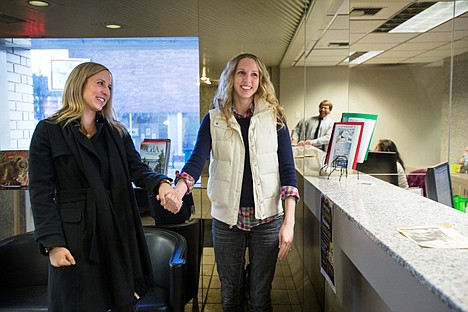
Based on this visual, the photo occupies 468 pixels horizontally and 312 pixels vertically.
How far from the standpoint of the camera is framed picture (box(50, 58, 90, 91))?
254 cm

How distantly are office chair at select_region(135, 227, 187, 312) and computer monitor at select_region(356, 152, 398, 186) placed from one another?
1.45 m

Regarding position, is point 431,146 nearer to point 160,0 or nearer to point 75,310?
point 160,0

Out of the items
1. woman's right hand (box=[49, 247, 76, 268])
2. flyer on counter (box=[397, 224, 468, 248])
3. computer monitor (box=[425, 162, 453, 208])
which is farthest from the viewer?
computer monitor (box=[425, 162, 453, 208])

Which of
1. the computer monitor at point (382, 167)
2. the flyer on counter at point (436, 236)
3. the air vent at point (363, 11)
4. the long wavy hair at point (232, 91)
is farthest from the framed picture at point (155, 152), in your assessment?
the air vent at point (363, 11)

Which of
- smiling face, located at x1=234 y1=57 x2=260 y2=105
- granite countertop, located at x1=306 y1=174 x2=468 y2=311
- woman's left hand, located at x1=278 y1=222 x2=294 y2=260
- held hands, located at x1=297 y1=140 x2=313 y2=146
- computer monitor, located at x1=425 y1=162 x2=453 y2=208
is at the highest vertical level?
smiling face, located at x1=234 y1=57 x2=260 y2=105

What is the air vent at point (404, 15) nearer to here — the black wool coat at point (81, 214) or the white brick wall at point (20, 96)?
the white brick wall at point (20, 96)

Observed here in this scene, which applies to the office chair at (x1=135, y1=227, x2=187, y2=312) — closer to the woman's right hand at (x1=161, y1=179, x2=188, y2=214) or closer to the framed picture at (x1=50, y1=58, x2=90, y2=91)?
the woman's right hand at (x1=161, y1=179, x2=188, y2=214)

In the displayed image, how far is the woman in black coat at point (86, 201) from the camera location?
136cm

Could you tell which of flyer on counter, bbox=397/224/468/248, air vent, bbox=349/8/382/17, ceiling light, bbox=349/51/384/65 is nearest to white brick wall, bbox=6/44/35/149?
flyer on counter, bbox=397/224/468/248

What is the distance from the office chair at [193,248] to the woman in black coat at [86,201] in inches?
32.0

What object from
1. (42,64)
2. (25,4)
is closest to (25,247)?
(42,64)

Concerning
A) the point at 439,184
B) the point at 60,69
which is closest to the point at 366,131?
the point at 439,184

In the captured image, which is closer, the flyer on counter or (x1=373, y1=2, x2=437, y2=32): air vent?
the flyer on counter

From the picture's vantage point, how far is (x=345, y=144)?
2.15 metres
